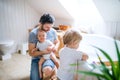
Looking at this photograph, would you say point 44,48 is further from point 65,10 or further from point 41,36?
point 65,10

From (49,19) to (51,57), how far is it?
0.52 meters

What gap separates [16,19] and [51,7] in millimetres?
887

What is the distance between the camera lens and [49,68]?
7.60 ft

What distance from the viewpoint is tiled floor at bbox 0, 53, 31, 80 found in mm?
3102

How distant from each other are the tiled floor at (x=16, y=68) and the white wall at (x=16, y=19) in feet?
1.67

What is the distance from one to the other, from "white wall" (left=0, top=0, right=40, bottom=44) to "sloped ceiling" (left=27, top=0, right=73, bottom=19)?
0.65 feet

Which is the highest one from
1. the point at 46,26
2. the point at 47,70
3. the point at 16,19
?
the point at 16,19

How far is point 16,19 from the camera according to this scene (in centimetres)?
421

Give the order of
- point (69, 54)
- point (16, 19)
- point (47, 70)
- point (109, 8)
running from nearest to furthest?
1. point (69, 54)
2. point (47, 70)
3. point (109, 8)
4. point (16, 19)

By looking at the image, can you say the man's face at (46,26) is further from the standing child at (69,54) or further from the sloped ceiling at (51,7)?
the sloped ceiling at (51,7)

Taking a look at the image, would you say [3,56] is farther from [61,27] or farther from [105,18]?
[105,18]

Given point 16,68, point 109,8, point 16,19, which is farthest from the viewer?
point 16,19

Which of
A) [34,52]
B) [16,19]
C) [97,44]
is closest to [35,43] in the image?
[34,52]

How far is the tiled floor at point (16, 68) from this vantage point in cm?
310
